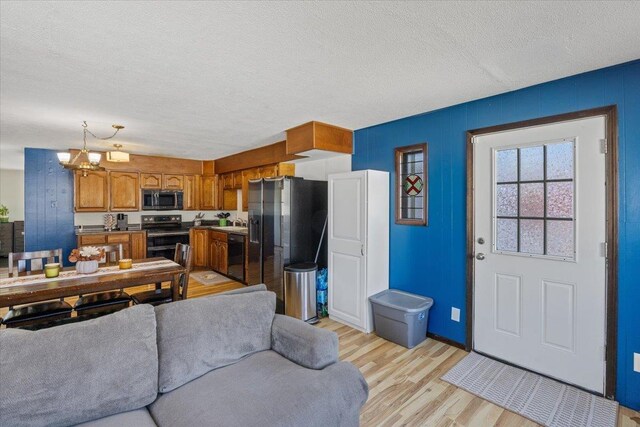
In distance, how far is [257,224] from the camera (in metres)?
4.31

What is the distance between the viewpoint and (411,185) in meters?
3.41

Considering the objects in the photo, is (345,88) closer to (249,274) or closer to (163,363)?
(163,363)

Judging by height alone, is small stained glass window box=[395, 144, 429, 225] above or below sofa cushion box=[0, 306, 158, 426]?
above

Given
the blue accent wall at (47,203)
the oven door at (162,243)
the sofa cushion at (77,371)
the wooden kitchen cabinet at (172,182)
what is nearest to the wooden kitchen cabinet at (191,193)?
the wooden kitchen cabinet at (172,182)

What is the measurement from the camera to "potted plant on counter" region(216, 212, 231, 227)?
6.71 m

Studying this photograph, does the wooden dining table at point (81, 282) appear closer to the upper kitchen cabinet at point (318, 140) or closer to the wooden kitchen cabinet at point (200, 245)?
the upper kitchen cabinet at point (318, 140)

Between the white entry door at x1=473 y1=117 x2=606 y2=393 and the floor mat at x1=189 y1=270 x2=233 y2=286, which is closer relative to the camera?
the white entry door at x1=473 y1=117 x2=606 y2=393

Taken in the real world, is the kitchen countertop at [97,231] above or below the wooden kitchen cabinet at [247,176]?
below

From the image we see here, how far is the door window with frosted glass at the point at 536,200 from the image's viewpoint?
236 centimetres

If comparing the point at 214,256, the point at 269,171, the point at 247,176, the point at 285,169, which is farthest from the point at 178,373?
the point at 214,256

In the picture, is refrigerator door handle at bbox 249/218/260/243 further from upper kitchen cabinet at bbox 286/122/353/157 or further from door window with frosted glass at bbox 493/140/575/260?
door window with frosted glass at bbox 493/140/575/260

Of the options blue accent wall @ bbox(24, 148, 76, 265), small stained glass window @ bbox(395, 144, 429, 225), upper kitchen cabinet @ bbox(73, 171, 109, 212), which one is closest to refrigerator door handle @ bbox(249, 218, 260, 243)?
small stained glass window @ bbox(395, 144, 429, 225)

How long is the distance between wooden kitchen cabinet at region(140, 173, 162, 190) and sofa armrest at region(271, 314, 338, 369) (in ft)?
16.9

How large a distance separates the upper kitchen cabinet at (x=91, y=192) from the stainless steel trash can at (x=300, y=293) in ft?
13.4
